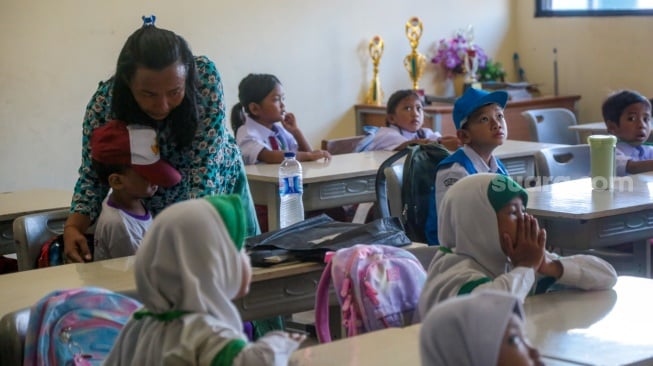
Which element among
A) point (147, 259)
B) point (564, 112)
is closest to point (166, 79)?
point (147, 259)

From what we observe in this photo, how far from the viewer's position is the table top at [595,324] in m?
2.00

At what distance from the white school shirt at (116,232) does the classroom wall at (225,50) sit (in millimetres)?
3145

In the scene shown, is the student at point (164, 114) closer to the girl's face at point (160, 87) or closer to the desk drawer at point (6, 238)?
the girl's face at point (160, 87)

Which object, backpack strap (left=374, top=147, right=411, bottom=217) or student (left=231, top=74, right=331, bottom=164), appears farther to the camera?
student (left=231, top=74, right=331, bottom=164)

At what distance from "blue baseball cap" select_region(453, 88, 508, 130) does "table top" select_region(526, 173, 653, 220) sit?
38 cm

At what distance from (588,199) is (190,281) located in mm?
2364

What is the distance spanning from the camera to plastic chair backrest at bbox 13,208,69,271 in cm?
316

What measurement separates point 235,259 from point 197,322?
0.13 metres

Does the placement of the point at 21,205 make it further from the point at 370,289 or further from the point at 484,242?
the point at 484,242

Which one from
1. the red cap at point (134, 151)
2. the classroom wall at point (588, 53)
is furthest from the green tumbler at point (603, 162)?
the classroom wall at point (588, 53)

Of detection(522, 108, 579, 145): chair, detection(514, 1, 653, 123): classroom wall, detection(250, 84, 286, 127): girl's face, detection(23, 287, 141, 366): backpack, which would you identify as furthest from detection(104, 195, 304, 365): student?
detection(514, 1, 653, 123): classroom wall

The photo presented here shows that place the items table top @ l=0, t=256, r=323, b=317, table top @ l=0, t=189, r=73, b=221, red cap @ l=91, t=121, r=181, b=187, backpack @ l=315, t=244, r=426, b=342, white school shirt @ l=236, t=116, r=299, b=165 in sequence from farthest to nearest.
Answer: white school shirt @ l=236, t=116, r=299, b=165, table top @ l=0, t=189, r=73, b=221, red cap @ l=91, t=121, r=181, b=187, table top @ l=0, t=256, r=323, b=317, backpack @ l=315, t=244, r=426, b=342

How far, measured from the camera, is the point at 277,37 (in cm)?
707

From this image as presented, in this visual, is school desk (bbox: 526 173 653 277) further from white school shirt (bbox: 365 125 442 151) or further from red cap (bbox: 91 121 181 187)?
white school shirt (bbox: 365 125 442 151)
